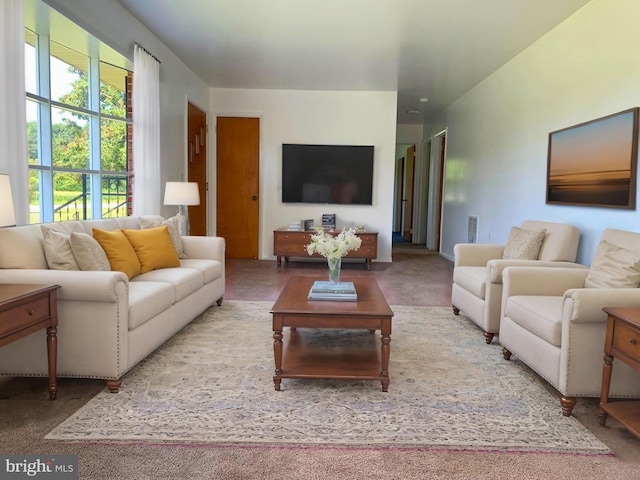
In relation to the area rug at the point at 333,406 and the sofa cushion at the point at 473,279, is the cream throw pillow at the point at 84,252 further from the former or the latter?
the sofa cushion at the point at 473,279

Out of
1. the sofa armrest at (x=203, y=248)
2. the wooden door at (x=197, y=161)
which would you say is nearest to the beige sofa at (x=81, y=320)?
the sofa armrest at (x=203, y=248)

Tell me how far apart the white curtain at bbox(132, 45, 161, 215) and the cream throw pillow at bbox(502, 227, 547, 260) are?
3521 millimetres

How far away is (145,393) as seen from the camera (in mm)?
2305

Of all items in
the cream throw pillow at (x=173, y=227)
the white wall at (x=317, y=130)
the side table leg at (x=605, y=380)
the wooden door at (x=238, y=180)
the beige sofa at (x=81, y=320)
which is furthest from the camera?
the wooden door at (x=238, y=180)

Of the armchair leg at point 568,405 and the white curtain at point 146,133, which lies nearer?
the armchair leg at point 568,405

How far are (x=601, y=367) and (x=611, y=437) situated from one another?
0.33 m

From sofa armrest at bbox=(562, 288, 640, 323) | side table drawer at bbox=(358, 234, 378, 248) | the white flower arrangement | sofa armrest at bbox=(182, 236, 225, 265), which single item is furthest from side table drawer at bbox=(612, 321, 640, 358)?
side table drawer at bbox=(358, 234, 378, 248)

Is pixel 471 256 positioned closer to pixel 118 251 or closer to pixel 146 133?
pixel 118 251

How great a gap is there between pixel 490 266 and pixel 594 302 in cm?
112

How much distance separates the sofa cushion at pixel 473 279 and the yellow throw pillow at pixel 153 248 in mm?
2397

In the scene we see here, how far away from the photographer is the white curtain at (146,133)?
14.2 feet

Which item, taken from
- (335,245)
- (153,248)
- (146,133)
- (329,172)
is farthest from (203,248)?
(329,172)

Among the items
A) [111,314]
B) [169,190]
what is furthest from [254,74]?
[111,314]

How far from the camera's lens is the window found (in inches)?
136
